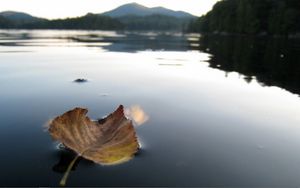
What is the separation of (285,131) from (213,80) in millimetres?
7151

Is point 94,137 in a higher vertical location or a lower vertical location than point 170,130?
higher

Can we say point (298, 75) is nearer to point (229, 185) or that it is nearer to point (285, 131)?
point (285, 131)

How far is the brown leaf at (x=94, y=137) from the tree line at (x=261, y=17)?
322 ft

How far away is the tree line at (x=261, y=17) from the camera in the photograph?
317 ft

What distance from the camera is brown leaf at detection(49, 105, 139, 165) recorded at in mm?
5145

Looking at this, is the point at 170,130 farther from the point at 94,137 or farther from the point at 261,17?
the point at 261,17

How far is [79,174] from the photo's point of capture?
202 inches

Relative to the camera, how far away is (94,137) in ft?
17.4

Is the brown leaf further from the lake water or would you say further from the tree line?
the tree line

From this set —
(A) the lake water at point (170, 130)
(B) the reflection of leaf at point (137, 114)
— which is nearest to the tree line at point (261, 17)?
(A) the lake water at point (170, 130)

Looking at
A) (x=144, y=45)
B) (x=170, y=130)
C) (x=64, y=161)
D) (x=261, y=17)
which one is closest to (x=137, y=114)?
(x=170, y=130)

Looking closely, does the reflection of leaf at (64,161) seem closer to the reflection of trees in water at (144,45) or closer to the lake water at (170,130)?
the lake water at (170,130)

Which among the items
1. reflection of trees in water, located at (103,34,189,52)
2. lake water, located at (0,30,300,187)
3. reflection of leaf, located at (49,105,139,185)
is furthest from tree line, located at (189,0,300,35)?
reflection of leaf, located at (49,105,139,185)

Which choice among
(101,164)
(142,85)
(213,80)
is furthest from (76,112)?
(213,80)
